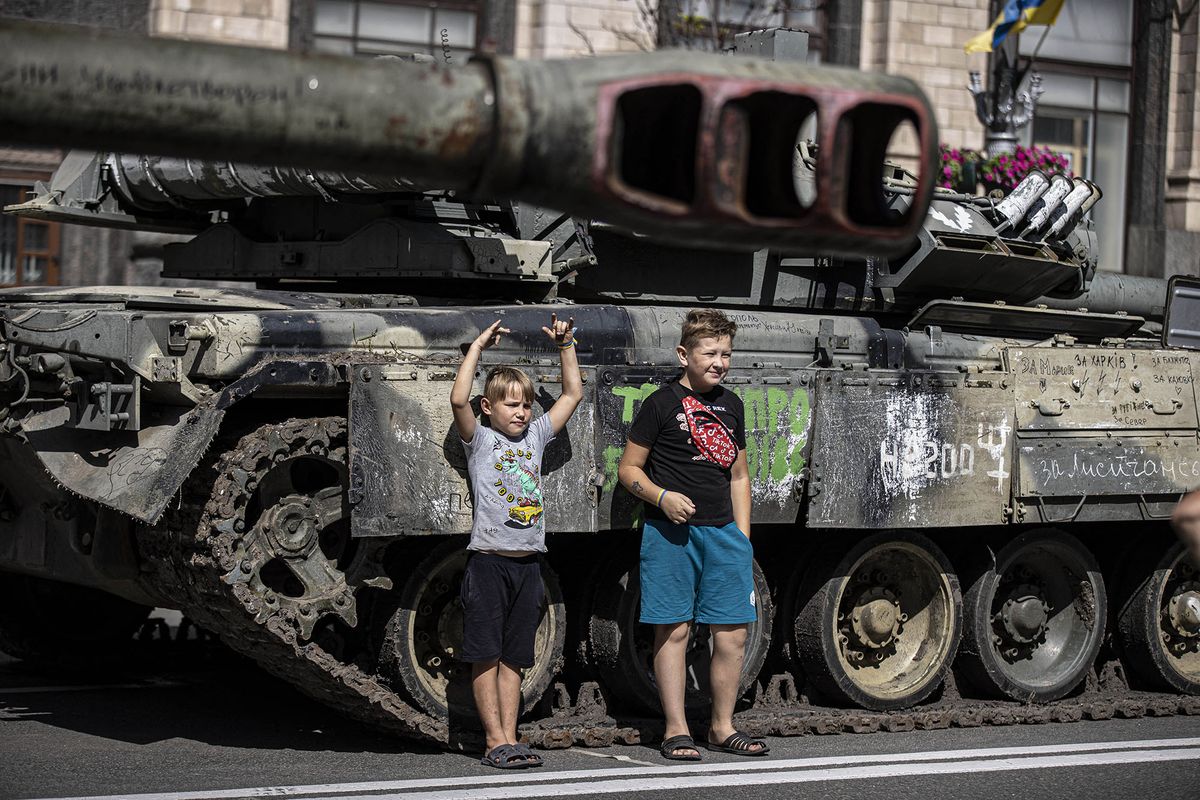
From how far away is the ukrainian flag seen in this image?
16.7 metres

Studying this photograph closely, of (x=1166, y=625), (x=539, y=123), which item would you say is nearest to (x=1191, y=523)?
(x=539, y=123)

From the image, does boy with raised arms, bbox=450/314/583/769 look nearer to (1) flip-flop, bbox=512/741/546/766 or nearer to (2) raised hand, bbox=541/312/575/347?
(1) flip-flop, bbox=512/741/546/766

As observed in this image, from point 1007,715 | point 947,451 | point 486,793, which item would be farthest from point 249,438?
point 1007,715

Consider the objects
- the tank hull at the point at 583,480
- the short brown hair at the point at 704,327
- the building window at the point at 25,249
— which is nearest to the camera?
the tank hull at the point at 583,480

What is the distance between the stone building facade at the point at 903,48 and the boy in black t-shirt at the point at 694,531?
730cm

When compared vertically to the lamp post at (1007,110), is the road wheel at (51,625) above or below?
Result: below

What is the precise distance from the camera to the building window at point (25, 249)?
15.7 metres

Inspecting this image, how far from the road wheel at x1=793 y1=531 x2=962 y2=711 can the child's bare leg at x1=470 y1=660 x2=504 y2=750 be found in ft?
6.27

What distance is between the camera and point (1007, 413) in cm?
→ 898

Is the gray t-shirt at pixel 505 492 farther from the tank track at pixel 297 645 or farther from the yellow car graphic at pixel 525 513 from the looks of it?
the tank track at pixel 297 645

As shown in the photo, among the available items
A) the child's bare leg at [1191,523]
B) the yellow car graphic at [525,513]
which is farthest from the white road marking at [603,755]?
the child's bare leg at [1191,523]

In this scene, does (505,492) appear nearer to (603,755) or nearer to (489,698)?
(489,698)

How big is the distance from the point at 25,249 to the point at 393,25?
153 inches

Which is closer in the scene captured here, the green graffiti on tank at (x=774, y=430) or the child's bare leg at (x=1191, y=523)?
the child's bare leg at (x=1191, y=523)
